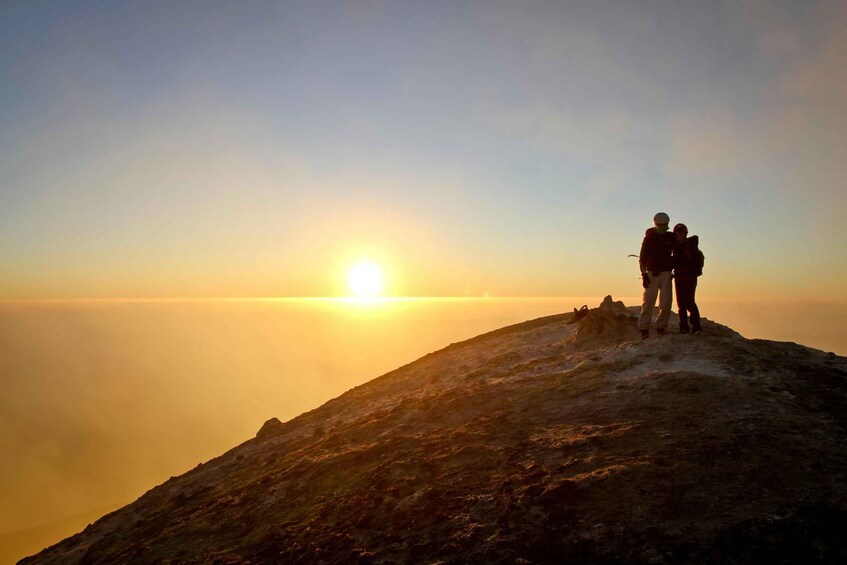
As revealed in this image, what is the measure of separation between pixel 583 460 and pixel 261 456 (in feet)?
32.8

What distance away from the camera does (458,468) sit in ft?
28.8

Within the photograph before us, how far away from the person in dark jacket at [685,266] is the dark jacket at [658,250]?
0.20 metres

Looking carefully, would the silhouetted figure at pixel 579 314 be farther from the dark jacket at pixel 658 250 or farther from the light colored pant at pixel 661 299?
the dark jacket at pixel 658 250

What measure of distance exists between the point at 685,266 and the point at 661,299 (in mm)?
1206

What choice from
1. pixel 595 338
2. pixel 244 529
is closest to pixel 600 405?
pixel 595 338

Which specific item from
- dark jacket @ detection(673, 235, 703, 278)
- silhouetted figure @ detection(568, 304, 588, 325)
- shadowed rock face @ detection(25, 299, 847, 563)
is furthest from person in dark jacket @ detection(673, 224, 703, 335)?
silhouetted figure @ detection(568, 304, 588, 325)

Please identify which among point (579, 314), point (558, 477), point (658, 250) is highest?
point (658, 250)

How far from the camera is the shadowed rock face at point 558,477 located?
6.02m

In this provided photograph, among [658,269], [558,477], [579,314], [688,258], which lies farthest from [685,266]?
[558,477]

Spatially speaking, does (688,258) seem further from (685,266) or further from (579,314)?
(579,314)

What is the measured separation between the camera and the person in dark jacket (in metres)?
14.6

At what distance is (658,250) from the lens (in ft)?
48.4

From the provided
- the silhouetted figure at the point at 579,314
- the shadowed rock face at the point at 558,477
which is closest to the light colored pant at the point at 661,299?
the shadowed rock face at the point at 558,477

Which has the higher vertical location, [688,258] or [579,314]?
[688,258]
